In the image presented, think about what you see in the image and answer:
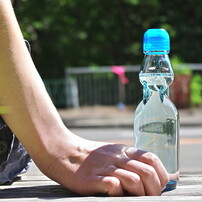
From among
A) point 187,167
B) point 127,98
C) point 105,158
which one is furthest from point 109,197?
point 127,98

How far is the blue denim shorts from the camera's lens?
1480mm

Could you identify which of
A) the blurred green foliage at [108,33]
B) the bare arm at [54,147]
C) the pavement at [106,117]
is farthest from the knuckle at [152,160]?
the blurred green foliage at [108,33]

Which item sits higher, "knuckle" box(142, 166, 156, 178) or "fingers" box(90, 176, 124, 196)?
"knuckle" box(142, 166, 156, 178)

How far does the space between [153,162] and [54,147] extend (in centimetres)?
24

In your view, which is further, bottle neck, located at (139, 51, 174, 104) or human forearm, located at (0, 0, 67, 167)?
bottle neck, located at (139, 51, 174, 104)

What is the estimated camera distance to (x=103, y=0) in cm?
1669

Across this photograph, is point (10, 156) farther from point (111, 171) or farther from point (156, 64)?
point (156, 64)

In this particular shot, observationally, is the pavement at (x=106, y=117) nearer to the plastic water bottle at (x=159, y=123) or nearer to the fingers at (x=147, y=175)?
the plastic water bottle at (x=159, y=123)

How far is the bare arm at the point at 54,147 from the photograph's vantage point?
4.25 feet

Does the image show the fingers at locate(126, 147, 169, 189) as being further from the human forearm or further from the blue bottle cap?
the blue bottle cap

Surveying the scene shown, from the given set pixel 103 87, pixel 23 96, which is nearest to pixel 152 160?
pixel 23 96

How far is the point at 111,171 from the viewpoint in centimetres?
130

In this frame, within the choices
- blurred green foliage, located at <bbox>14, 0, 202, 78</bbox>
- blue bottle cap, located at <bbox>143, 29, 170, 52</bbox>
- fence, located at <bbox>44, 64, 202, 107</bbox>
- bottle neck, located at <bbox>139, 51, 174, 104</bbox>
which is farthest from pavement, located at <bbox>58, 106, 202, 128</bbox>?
blue bottle cap, located at <bbox>143, 29, 170, 52</bbox>

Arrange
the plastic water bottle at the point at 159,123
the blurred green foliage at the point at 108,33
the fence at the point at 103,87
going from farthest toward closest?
the blurred green foliage at the point at 108,33 < the fence at the point at 103,87 < the plastic water bottle at the point at 159,123
